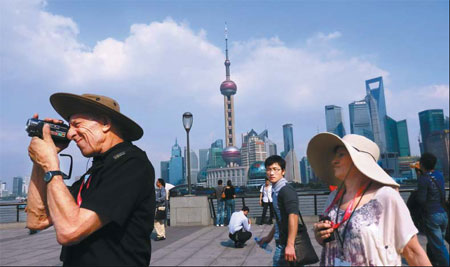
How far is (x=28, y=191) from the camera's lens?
6.93 ft

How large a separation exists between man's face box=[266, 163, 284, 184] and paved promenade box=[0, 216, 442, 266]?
10.4 ft

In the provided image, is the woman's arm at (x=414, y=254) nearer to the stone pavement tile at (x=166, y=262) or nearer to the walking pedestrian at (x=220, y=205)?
the stone pavement tile at (x=166, y=262)

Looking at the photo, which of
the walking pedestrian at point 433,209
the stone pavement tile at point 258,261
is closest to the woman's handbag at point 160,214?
the stone pavement tile at point 258,261

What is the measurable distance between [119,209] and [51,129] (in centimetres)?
74

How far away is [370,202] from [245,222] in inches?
269

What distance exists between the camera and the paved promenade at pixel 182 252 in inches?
275

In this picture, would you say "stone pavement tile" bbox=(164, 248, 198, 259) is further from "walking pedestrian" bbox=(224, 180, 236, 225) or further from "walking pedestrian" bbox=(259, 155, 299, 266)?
"walking pedestrian" bbox=(224, 180, 236, 225)

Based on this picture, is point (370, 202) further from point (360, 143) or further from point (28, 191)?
point (28, 191)

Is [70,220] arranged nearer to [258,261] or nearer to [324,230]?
[324,230]

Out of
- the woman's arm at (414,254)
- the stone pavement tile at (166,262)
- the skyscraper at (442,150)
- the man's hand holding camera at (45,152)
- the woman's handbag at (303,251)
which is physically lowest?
the stone pavement tile at (166,262)

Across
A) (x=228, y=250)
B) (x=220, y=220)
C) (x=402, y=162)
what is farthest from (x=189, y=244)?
(x=402, y=162)

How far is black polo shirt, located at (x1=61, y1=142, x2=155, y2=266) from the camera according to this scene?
174 cm

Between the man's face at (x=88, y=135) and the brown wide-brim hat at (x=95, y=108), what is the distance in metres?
0.08

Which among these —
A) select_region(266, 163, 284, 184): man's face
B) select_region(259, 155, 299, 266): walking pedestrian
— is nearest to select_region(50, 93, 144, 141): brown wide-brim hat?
select_region(259, 155, 299, 266): walking pedestrian
